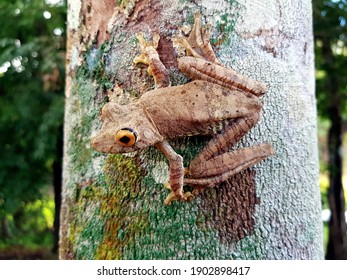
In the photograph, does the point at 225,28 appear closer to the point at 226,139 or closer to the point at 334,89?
the point at 226,139

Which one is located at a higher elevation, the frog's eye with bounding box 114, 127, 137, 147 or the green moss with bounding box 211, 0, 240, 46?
the green moss with bounding box 211, 0, 240, 46

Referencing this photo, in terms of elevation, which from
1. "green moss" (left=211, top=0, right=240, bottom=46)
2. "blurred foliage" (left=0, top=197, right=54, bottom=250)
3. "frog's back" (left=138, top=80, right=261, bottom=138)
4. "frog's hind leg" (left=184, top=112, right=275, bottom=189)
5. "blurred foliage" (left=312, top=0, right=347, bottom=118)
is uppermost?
"blurred foliage" (left=312, top=0, right=347, bottom=118)

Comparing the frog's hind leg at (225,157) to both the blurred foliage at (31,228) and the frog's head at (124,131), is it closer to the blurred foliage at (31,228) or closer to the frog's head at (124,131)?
the frog's head at (124,131)

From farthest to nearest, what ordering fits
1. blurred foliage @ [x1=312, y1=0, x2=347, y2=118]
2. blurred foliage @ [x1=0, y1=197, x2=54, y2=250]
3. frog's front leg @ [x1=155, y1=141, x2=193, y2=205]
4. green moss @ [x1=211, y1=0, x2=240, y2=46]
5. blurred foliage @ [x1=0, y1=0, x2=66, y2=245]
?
blurred foliage @ [x1=0, y1=197, x2=54, y2=250] < blurred foliage @ [x1=0, y1=0, x2=66, y2=245] < blurred foliage @ [x1=312, y1=0, x2=347, y2=118] < green moss @ [x1=211, y1=0, x2=240, y2=46] < frog's front leg @ [x1=155, y1=141, x2=193, y2=205]

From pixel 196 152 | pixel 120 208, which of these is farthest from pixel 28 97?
pixel 196 152

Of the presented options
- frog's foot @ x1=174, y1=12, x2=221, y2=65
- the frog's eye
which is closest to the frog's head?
the frog's eye

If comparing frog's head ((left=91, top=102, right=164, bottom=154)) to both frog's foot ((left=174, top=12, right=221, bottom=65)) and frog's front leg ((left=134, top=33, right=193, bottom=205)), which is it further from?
frog's foot ((left=174, top=12, right=221, bottom=65))

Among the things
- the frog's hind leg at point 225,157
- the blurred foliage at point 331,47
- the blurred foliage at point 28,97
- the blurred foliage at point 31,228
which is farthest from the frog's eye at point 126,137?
the blurred foliage at point 31,228

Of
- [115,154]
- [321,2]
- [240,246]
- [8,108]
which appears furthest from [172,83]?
[8,108]
